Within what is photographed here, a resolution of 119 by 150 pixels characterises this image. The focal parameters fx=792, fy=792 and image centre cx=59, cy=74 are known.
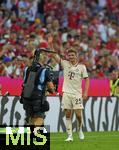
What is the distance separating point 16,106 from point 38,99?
580cm

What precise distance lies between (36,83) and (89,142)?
8.27ft

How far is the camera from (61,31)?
103ft

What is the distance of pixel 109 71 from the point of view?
29.2 m

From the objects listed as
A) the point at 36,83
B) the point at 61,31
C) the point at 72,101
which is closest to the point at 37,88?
the point at 36,83

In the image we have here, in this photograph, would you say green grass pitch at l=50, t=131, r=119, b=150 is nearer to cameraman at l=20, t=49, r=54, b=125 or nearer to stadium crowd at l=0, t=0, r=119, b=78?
cameraman at l=20, t=49, r=54, b=125

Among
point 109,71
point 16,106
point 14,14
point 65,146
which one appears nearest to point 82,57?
point 109,71

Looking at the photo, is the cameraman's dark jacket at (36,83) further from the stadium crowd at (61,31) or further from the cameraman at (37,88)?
the stadium crowd at (61,31)

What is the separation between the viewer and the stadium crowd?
26688 mm

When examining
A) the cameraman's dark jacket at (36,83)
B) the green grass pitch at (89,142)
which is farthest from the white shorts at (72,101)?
the cameraman's dark jacket at (36,83)

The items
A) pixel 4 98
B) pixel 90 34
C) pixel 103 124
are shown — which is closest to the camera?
pixel 4 98

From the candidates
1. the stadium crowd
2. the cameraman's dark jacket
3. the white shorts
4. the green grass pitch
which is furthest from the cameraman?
the stadium crowd

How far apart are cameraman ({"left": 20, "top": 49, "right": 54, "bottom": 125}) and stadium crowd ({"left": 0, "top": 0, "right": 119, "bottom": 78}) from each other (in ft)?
23.6

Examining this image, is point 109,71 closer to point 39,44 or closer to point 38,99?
point 39,44

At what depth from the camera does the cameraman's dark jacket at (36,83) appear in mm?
17422
